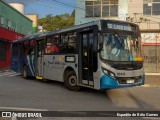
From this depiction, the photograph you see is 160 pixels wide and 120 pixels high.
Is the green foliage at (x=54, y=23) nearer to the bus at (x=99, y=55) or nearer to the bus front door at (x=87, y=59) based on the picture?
the bus at (x=99, y=55)

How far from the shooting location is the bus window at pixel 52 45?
49.4 feet

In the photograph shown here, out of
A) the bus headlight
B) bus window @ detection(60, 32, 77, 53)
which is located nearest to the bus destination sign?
the bus headlight

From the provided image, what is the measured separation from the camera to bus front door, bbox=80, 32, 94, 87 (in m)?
12.1

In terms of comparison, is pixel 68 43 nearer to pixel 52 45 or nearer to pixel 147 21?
pixel 52 45

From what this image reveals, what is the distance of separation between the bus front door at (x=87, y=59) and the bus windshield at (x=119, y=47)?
0.83m

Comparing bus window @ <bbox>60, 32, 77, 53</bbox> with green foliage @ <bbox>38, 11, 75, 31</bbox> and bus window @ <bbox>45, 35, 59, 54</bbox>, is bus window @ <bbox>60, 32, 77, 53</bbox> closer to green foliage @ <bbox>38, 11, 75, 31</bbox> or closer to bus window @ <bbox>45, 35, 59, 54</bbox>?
bus window @ <bbox>45, 35, 59, 54</bbox>

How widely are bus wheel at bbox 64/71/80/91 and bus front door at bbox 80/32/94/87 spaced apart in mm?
707

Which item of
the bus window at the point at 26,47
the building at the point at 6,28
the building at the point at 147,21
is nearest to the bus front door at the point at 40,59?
the bus window at the point at 26,47

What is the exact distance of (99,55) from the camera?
37.4 feet

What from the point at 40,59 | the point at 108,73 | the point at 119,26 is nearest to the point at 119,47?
the point at 119,26

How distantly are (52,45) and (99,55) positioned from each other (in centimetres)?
467

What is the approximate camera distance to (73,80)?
1352cm

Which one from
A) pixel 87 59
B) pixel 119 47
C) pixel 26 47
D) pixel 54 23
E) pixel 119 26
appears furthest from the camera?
pixel 54 23

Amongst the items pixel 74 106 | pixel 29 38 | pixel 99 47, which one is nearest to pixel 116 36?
pixel 99 47
